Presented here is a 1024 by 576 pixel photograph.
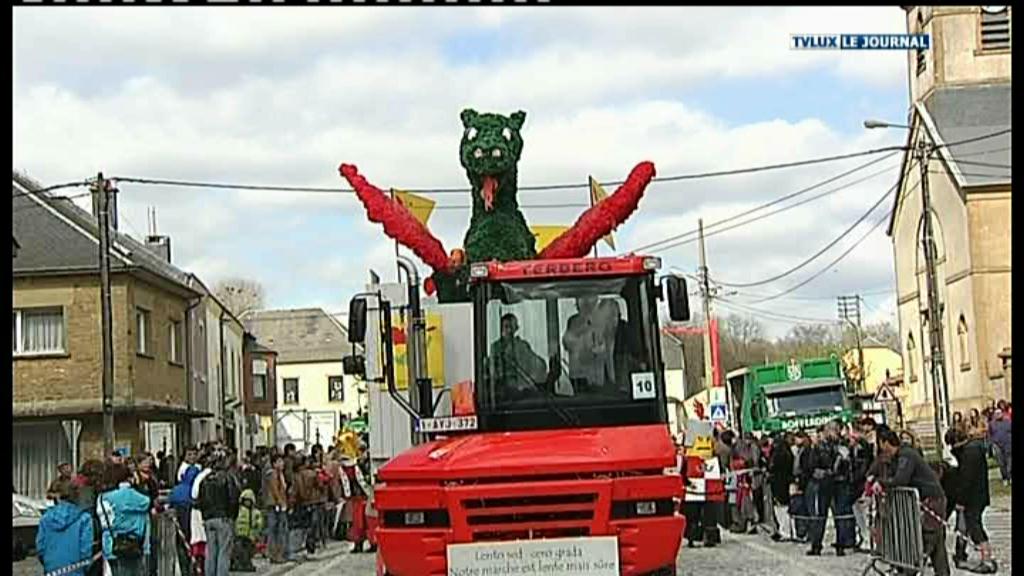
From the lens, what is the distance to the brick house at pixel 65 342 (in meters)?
38.1

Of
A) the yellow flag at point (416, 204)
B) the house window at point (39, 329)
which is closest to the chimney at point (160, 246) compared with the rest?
the house window at point (39, 329)

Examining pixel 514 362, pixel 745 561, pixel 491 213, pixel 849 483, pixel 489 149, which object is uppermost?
pixel 489 149

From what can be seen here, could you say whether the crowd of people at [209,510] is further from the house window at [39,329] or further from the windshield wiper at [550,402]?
the house window at [39,329]

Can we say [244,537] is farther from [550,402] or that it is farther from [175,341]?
[175,341]

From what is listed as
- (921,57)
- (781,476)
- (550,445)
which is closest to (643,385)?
(550,445)

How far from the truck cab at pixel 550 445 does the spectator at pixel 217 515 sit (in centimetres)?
572

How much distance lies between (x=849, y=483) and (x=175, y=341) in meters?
26.9

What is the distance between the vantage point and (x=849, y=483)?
72.5 feet

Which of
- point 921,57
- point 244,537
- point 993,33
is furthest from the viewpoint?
point 921,57

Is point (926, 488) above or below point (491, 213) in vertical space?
below

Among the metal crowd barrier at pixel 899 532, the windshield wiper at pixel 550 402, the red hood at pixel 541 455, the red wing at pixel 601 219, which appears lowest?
the metal crowd barrier at pixel 899 532

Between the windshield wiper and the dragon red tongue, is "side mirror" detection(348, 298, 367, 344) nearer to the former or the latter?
the windshield wiper

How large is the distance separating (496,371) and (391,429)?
4.47 meters

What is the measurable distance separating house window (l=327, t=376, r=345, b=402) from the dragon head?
8435cm
